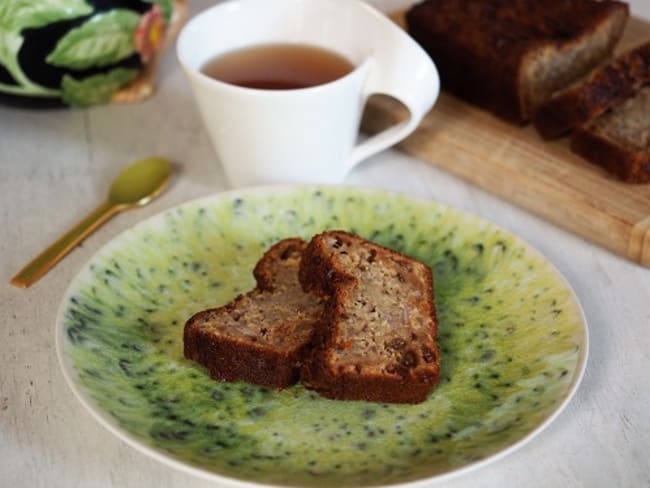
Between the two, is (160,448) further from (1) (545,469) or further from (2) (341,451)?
(1) (545,469)

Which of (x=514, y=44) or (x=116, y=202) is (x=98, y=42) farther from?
(x=514, y=44)

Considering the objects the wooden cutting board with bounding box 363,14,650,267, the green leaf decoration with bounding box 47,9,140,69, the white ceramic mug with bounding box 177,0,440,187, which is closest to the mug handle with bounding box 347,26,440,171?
the white ceramic mug with bounding box 177,0,440,187

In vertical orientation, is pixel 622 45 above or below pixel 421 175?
above

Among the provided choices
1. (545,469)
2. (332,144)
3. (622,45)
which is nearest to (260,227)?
(332,144)

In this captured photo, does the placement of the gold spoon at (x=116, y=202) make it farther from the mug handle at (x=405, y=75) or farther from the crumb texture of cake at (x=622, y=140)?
the crumb texture of cake at (x=622, y=140)

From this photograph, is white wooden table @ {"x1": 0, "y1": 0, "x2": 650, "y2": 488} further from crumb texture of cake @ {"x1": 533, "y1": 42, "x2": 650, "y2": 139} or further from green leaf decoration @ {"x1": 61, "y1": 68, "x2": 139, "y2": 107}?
crumb texture of cake @ {"x1": 533, "y1": 42, "x2": 650, "y2": 139}

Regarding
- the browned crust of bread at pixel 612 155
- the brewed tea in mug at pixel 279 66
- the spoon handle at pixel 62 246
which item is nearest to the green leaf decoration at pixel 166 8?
the brewed tea in mug at pixel 279 66
